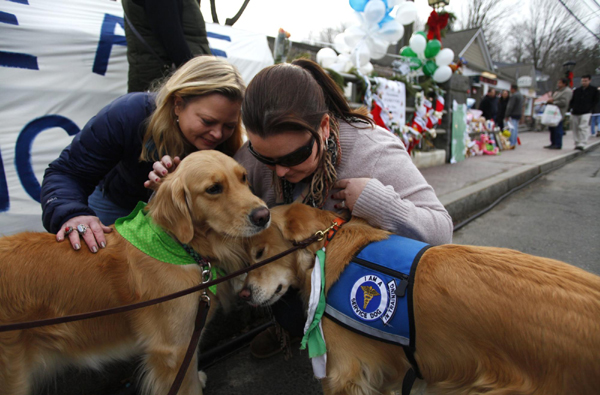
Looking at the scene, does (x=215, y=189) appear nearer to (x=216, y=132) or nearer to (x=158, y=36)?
(x=216, y=132)

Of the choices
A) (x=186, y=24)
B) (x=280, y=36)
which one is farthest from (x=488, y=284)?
(x=280, y=36)

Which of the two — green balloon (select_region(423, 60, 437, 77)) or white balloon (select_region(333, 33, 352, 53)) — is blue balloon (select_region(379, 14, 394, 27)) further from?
green balloon (select_region(423, 60, 437, 77))

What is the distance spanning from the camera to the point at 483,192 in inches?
211

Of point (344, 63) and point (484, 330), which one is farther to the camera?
point (344, 63)

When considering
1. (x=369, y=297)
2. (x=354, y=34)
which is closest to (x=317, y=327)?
(x=369, y=297)

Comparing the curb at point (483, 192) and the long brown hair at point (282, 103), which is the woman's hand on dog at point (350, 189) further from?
the curb at point (483, 192)

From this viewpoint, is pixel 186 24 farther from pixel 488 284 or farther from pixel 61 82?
pixel 488 284

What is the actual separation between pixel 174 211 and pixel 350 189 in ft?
3.00

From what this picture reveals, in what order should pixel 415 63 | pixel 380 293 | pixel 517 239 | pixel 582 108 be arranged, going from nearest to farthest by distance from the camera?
pixel 380 293 → pixel 517 239 → pixel 415 63 → pixel 582 108

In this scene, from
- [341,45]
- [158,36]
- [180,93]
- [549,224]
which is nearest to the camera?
[180,93]

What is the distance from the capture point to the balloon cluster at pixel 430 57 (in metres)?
7.89

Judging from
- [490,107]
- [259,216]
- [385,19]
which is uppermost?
[385,19]

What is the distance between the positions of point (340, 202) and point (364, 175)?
21 cm

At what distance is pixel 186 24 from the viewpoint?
2.94 m
